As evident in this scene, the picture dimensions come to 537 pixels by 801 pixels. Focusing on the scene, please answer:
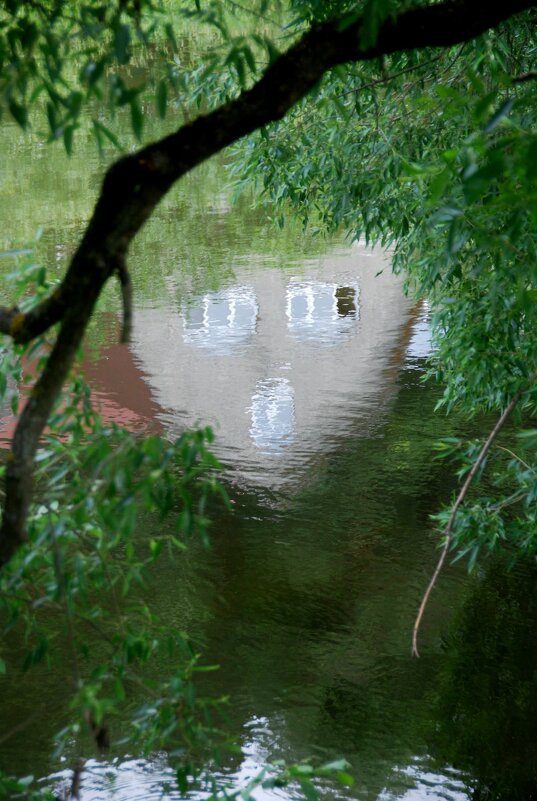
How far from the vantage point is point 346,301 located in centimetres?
970

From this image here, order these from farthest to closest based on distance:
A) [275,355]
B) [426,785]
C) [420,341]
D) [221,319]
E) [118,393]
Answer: [221,319]
[420,341]
[275,355]
[118,393]
[426,785]

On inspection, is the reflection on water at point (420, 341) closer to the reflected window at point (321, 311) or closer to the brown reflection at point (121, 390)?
the reflected window at point (321, 311)

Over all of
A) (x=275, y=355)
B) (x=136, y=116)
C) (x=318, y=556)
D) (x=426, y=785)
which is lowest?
(x=426, y=785)

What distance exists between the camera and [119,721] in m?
4.11

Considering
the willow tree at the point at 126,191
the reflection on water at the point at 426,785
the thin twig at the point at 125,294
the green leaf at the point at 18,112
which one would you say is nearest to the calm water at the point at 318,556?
the reflection on water at the point at 426,785

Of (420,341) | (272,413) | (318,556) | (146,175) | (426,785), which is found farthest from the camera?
(420,341)

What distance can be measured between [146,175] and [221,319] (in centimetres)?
809

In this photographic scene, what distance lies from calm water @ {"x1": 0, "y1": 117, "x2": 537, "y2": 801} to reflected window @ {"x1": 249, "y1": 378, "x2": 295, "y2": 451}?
22 mm

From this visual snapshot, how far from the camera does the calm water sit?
4070 mm

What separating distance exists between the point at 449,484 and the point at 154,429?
208 cm

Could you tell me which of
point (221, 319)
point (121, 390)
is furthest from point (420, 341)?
point (121, 390)

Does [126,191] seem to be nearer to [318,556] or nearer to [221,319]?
[318,556]

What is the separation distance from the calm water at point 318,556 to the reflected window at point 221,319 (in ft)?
0.08

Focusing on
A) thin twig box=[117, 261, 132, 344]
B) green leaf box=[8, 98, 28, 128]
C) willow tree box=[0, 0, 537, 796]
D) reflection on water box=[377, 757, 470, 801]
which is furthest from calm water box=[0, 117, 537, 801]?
green leaf box=[8, 98, 28, 128]
